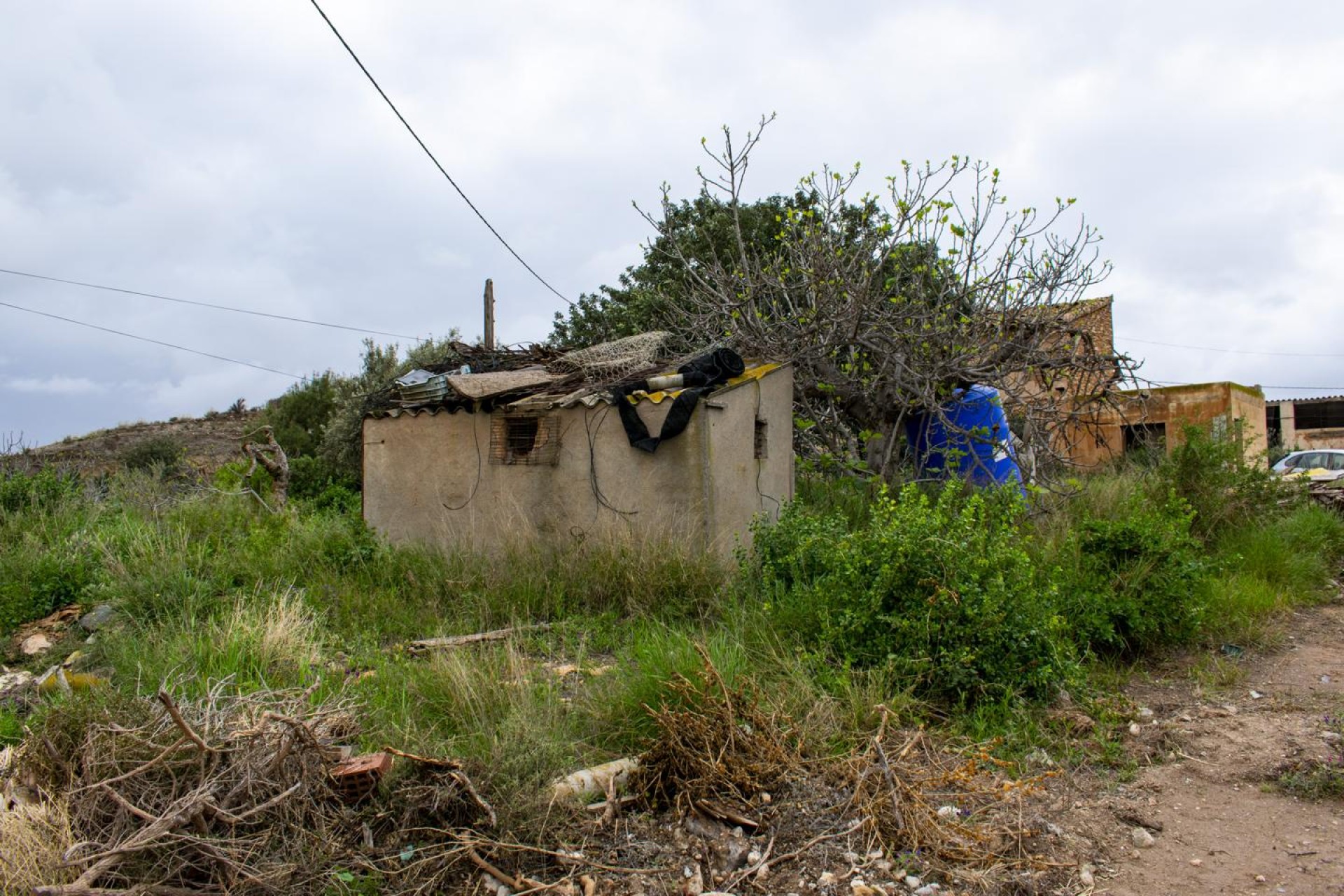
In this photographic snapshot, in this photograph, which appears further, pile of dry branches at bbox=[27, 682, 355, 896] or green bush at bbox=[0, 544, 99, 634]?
green bush at bbox=[0, 544, 99, 634]

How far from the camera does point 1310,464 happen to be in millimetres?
19203

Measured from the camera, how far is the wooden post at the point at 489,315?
56.0 feet

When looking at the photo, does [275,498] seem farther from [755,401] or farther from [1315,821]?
[1315,821]

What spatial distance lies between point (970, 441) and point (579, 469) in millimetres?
4607

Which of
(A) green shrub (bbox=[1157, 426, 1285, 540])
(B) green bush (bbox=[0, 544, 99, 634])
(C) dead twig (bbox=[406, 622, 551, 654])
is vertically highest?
(A) green shrub (bbox=[1157, 426, 1285, 540])

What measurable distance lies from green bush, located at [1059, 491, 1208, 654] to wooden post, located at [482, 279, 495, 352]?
1257 cm

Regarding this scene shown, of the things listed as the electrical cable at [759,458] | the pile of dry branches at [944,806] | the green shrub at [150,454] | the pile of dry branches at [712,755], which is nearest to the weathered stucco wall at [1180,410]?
the electrical cable at [759,458]

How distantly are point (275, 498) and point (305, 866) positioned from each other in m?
10.6

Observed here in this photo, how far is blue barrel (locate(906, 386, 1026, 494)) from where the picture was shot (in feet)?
32.6

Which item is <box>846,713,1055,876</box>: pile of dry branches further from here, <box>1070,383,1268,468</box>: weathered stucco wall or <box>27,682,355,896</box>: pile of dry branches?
<box>1070,383,1268,468</box>: weathered stucco wall

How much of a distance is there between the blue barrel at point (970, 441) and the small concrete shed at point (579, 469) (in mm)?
2060

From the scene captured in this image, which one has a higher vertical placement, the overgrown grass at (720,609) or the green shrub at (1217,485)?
the green shrub at (1217,485)

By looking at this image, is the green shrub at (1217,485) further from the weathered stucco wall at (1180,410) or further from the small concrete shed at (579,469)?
the weathered stucco wall at (1180,410)

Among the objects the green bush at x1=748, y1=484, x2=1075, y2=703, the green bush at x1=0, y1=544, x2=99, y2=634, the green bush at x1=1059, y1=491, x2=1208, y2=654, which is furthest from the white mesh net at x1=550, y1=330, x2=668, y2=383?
the green bush at x1=0, y1=544, x2=99, y2=634
